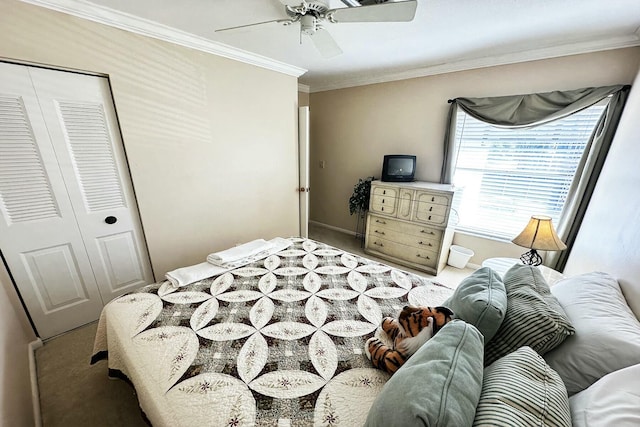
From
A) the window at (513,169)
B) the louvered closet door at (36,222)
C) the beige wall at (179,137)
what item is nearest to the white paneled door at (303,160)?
the beige wall at (179,137)

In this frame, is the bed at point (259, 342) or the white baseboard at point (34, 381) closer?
the bed at point (259, 342)

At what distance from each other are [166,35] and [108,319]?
222cm

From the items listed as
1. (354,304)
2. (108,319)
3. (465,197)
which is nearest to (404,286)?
(354,304)

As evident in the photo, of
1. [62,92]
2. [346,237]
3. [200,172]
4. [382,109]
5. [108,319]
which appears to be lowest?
[346,237]

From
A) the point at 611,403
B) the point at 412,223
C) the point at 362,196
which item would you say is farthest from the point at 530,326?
the point at 362,196

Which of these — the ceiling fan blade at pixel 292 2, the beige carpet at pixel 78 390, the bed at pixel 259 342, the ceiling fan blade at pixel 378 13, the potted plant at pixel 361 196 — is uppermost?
the ceiling fan blade at pixel 292 2

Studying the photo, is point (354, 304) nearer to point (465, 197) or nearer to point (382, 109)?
point (465, 197)

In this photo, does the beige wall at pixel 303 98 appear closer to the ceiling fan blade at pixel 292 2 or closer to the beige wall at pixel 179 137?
the beige wall at pixel 179 137

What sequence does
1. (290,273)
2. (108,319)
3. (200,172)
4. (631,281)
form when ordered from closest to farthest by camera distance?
(631,281) → (108,319) → (290,273) → (200,172)

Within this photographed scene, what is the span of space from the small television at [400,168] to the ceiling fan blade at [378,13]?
1.92m

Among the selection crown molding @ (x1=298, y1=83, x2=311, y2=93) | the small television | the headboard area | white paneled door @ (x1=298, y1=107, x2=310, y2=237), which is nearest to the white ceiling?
white paneled door @ (x1=298, y1=107, x2=310, y2=237)

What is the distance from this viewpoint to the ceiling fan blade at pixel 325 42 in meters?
1.60

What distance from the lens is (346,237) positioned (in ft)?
13.6

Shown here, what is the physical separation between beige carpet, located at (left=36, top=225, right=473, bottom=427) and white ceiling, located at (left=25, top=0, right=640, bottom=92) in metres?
2.40
